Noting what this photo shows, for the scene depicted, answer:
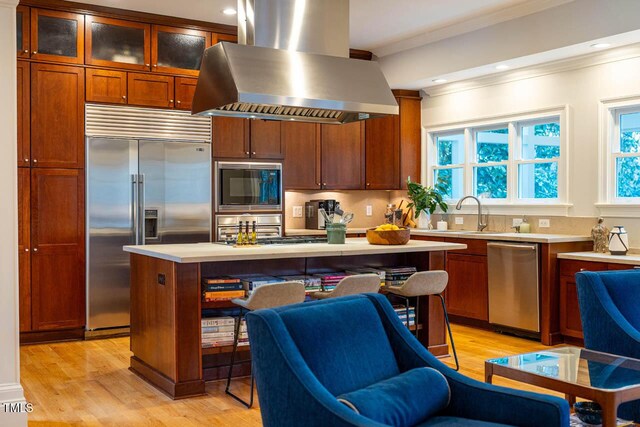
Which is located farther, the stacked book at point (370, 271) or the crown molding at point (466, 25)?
the crown molding at point (466, 25)

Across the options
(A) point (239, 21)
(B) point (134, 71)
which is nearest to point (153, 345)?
(A) point (239, 21)

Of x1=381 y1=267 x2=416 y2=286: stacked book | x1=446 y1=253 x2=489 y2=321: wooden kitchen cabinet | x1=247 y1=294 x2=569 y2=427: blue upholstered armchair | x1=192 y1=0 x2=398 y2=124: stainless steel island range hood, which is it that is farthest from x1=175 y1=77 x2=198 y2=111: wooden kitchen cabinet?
x1=247 y1=294 x2=569 y2=427: blue upholstered armchair

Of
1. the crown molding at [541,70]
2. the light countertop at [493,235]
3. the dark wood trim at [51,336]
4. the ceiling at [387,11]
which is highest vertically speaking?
the ceiling at [387,11]

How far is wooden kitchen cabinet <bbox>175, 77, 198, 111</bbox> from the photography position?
20.6ft

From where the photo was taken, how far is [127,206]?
598 cm

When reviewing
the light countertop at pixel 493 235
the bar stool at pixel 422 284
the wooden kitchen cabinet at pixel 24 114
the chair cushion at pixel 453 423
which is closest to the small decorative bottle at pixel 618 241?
the light countertop at pixel 493 235

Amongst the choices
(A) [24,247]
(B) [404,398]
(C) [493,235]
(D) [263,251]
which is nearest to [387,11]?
(C) [493,235]

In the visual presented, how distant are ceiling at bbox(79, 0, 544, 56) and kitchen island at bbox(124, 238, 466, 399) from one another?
219 centimetres

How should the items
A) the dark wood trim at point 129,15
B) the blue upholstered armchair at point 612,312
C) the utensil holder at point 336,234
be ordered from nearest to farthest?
1. the blue upholstered armchair at point 612,312
2. the utensil holder at point 336,234
3. the dark wood trim at point 129,15

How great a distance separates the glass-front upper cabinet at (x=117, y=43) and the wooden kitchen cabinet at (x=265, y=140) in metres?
1.19

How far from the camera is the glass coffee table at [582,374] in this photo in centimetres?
260

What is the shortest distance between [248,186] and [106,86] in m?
1.59

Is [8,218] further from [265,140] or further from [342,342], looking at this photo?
[265,140]

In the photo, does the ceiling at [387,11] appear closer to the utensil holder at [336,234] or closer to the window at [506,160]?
the window at [506,160]
